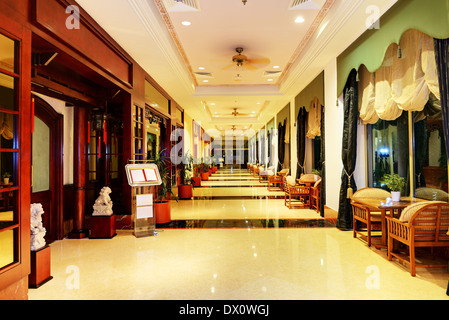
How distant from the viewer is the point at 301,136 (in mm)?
9445

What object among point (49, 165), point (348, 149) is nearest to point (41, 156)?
point (49, 165)

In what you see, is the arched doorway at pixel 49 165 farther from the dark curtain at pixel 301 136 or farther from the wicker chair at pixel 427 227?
the dark curtain at pixel 301 136

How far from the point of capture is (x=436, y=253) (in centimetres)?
412

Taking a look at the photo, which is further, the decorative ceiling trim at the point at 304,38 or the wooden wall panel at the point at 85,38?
the decorative ceiling trim at the point at 304,38

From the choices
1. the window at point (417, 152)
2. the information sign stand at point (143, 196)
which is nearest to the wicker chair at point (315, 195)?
the window at point (417, 152)

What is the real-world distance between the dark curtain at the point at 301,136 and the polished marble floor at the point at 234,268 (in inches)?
149

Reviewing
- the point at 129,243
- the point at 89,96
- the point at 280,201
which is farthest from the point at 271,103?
the point at 129,243

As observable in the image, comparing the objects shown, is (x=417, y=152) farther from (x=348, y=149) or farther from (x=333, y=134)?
(x=333, y=134)

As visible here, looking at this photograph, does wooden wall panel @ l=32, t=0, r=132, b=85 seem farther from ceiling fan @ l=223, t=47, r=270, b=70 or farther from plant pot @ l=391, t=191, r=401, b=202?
plant pot @ l=391, t=191, r=401, b=202

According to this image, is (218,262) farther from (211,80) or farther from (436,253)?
(211,80)

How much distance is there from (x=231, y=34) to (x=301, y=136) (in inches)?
183

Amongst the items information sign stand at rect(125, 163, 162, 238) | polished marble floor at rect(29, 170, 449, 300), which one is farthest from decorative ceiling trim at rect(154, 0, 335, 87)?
polished marble floor at rect(29, 170, 449, 300)

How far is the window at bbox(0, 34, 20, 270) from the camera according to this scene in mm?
2598

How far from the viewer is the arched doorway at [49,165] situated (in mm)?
4844
